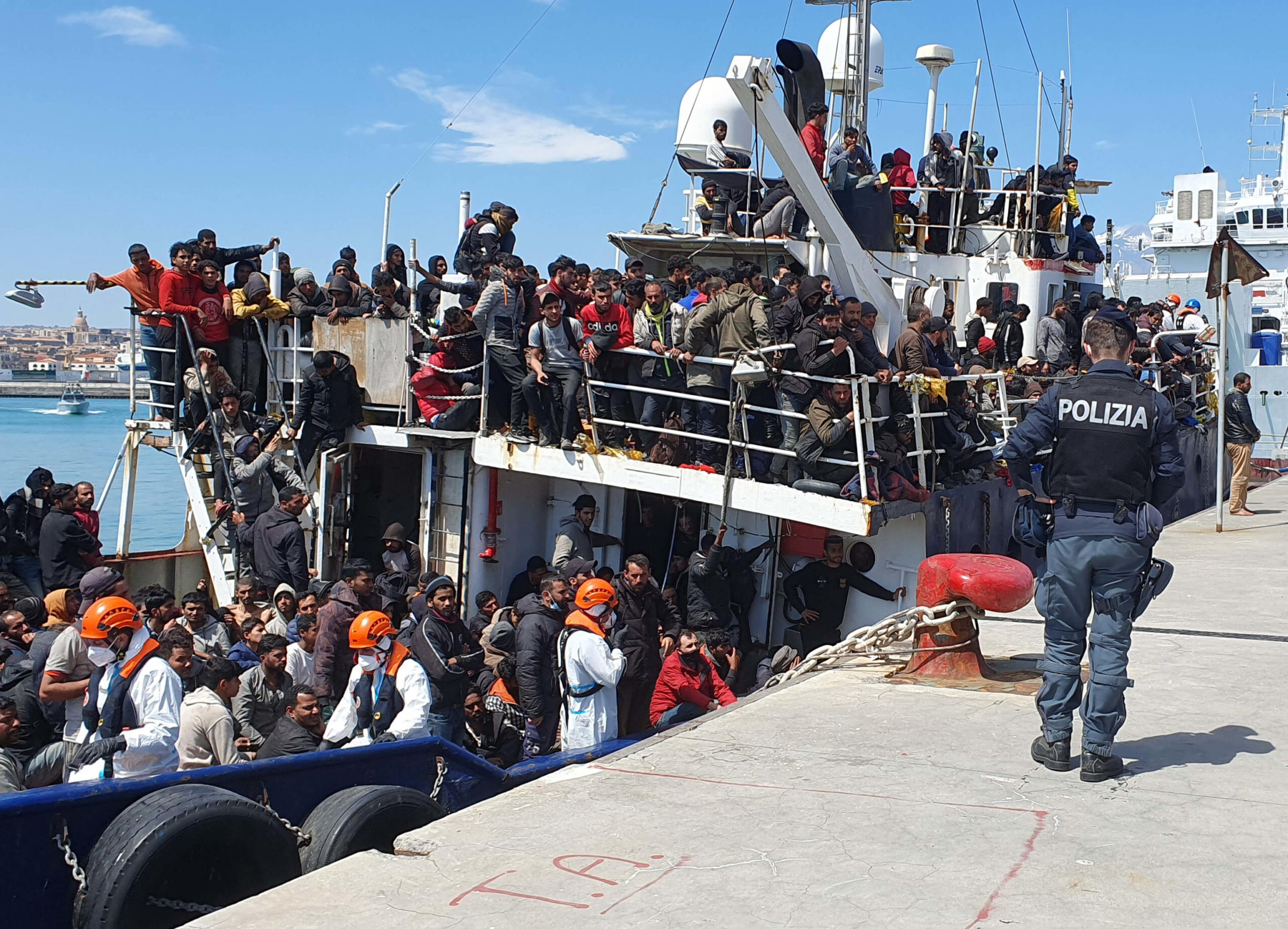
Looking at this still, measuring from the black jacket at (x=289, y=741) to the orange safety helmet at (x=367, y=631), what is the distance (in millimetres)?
519

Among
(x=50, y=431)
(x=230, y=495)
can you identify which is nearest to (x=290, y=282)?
(x=230, y=495)

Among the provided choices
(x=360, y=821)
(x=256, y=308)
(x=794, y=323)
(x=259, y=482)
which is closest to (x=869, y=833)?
(x=360, y=821)

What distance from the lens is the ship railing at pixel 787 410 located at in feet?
29.4

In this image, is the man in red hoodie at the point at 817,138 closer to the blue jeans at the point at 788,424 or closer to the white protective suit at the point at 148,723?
the blue jeans at the point at 788,424

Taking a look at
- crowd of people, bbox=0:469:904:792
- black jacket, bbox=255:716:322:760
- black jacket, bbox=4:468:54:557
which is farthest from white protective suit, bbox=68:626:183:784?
black jacket, bbox=4:468:54:557

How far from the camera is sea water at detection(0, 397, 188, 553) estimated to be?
137 feet

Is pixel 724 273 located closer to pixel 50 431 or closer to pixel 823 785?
pixel 823 785

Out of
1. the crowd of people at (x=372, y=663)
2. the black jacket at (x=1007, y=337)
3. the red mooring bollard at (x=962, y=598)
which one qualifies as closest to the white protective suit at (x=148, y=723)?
the crowd of people at (x=372, y=663)

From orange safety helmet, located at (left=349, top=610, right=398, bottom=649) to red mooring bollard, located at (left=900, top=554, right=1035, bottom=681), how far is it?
9.61 ft

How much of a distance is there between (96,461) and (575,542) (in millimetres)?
54402

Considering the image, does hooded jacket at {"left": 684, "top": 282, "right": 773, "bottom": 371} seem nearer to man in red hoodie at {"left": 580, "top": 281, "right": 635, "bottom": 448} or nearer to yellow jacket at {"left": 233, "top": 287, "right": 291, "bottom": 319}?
man in red hoodie at {"left": 580, "top": 281, "right": 635, "bottom": 448}

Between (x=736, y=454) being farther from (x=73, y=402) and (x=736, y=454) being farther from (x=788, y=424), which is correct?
(x=73, y=402)

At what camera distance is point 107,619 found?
19.8ft

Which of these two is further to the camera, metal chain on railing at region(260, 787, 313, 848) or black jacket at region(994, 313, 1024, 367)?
black jacket at region(994, 313, 1024, 367)
